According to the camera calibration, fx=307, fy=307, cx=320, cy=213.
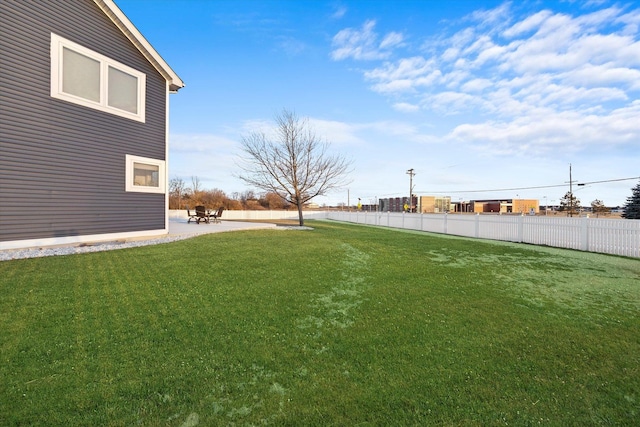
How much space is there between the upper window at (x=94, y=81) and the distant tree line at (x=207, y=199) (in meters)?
33.5

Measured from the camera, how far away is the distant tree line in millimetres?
46112

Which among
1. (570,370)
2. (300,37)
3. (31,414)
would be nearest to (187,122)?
(300,37)

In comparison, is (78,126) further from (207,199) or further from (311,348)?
(207,199)

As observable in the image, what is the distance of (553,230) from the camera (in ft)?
36.9

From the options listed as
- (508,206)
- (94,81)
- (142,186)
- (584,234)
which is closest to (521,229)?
(584,234)

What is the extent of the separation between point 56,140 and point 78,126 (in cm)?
77

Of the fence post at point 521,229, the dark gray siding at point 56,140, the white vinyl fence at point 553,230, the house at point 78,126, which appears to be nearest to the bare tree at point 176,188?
the house at point 78,126

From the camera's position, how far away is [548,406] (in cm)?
238

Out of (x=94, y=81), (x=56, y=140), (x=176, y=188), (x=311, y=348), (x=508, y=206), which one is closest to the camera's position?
(x=311, y=348)

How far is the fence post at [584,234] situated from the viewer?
10.2 metres

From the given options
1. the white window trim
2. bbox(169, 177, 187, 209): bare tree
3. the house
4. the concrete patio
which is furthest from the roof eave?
bbox(169, 177, 187, 209): bare tree

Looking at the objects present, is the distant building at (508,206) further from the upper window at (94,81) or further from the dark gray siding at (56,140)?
the dark gray siding at (56,140)

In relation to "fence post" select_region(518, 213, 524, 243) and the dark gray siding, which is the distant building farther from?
the dark gray siding

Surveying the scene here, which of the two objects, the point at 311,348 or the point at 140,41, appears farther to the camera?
the point at 140,41
